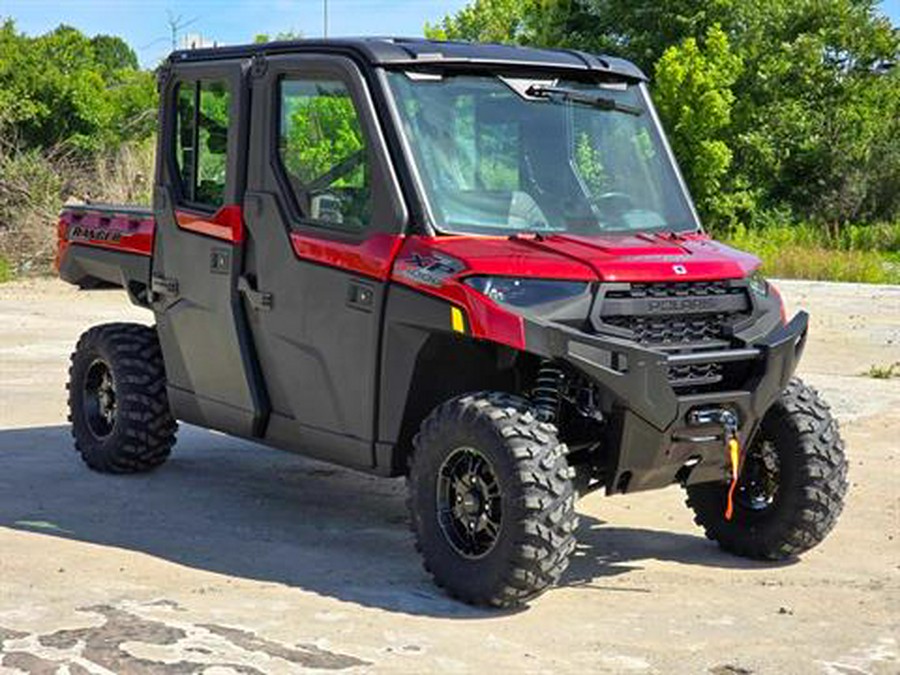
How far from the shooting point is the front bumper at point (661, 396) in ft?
19.6

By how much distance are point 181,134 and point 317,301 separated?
159cm

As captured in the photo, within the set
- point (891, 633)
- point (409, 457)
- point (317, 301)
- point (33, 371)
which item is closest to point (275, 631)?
point (409, 457)

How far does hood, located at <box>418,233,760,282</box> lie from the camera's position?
616 centimetres

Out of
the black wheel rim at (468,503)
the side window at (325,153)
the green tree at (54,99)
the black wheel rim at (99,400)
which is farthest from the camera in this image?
the green tree at (54,99)

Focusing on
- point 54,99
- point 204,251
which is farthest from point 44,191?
point 204,251

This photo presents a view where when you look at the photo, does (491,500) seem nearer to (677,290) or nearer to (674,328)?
(674,328)

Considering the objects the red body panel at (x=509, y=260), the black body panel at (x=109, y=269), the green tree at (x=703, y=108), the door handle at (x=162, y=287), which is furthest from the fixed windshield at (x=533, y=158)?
the green tree at (x=703, y=108)

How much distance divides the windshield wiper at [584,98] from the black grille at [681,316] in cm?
111

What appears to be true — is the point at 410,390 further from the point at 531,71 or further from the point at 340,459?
the point at 531,71

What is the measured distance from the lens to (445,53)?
22.3ft

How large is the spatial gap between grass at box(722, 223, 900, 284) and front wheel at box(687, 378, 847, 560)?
16784mm

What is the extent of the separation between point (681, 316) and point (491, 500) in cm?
106

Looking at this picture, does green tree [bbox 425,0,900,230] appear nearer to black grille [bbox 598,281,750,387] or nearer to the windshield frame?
the windshield frame

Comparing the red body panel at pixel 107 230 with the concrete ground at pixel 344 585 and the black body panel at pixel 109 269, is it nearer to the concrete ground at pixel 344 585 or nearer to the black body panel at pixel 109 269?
the black body panel at pixel 109 269
